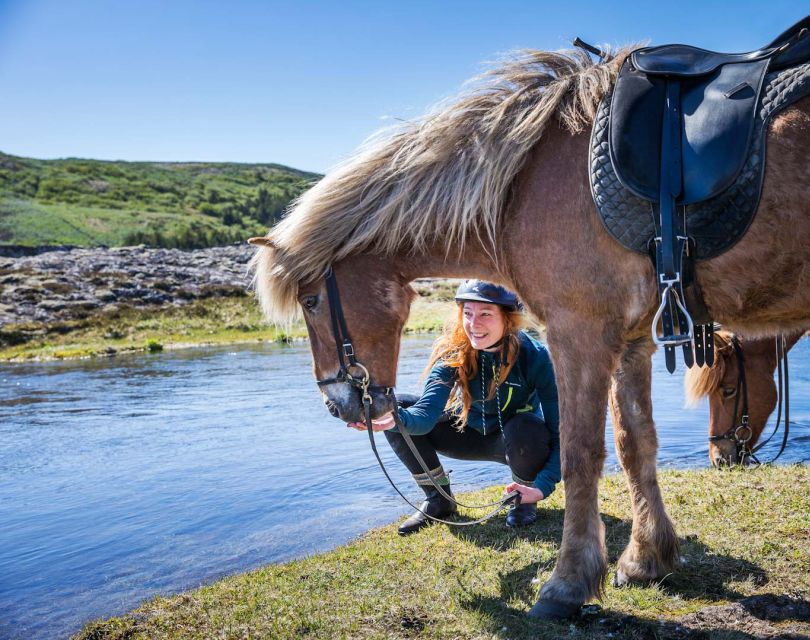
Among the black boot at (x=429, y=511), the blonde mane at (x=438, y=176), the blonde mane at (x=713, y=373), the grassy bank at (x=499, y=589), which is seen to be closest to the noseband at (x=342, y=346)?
the blonde mane at (x=438, y=176)

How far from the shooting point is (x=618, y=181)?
261 centimetres

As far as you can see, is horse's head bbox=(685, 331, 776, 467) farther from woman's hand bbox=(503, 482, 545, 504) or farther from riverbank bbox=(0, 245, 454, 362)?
riverbank bbox=(0, 245, 454, 362)

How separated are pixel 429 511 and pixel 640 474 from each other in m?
2.10

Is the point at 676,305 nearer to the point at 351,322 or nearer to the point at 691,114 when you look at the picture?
the point at 691,114

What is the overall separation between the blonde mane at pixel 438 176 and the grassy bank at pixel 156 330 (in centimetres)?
2335

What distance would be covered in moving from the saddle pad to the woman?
1.90 metres

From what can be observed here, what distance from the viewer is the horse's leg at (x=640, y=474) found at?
345cm

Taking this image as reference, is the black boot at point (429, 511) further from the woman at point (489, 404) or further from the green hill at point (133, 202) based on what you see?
the green hill at point (133, 202)

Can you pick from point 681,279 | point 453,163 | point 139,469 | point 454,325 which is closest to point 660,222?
point 681,279

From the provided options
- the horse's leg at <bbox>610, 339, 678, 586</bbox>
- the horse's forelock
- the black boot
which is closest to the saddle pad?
the horse's leg at <bbox>610, 339, 678, 586</bbox>

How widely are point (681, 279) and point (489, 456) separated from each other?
302 centimetres

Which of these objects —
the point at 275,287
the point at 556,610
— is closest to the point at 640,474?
the point at 556,610

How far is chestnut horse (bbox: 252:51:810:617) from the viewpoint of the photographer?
256 cm

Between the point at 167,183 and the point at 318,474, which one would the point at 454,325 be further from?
the point at 167,183
